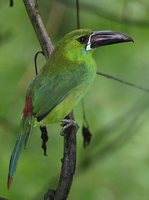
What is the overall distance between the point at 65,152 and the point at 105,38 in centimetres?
64

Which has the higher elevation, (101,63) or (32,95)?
(32,95)

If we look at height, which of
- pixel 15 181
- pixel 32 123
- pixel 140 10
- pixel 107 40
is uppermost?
pixel 107 40

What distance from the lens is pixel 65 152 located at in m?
2.30

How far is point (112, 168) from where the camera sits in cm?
411

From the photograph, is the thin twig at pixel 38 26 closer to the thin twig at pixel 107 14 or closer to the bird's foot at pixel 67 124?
the bird's foot at pixel 67 124

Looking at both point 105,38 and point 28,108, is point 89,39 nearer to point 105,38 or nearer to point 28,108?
point 105,38

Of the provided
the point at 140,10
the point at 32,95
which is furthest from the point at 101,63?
the point at 32,95

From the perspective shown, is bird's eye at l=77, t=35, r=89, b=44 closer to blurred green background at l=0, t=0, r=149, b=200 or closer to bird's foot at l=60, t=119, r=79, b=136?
bird's foot at l=60, t=119, r=79, b=136

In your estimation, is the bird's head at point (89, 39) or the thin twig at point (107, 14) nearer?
the bird's head at point (89, 39)

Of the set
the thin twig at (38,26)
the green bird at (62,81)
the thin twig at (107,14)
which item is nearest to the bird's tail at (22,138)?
the green bird at (62,81)

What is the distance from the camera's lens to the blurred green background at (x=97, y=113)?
3.90 m

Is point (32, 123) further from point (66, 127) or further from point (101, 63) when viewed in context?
point (101, 63)

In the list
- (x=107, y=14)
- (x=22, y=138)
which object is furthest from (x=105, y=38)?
(x=107, y=14)

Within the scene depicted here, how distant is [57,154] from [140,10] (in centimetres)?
106
